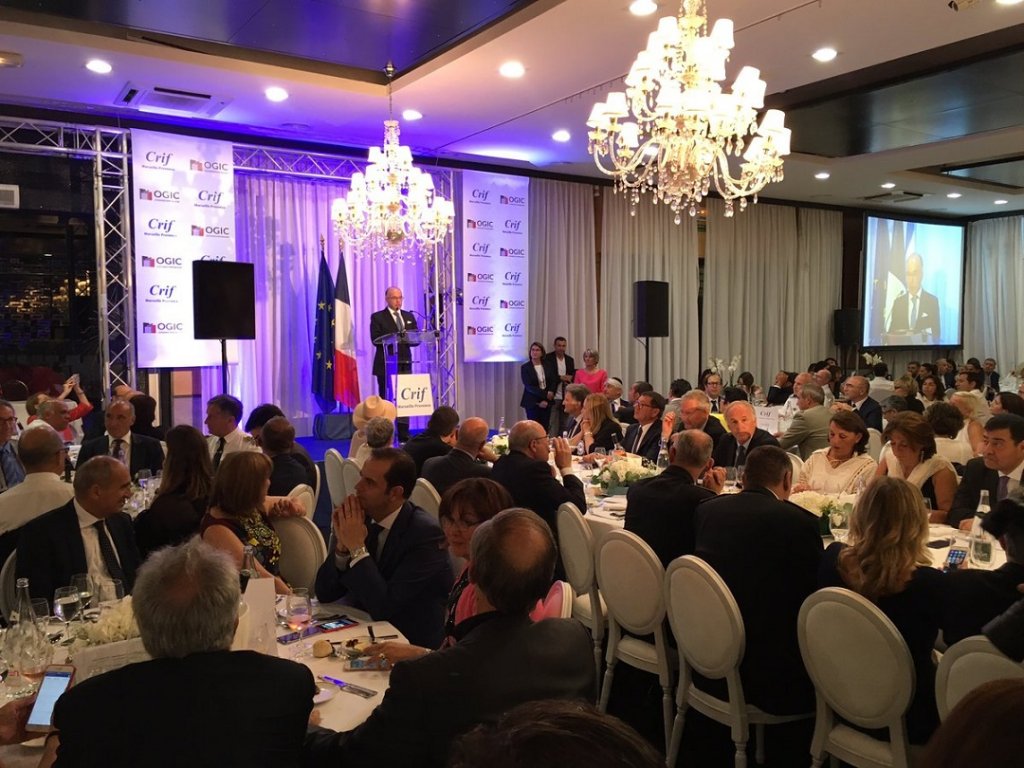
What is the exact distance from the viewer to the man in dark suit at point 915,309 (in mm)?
16531

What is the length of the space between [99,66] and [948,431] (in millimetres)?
7476

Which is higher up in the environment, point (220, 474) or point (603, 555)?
point (220, 474)

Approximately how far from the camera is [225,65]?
7.23 m

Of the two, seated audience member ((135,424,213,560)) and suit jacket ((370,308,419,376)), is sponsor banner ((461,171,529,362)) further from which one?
seated audience member ((135,424,213,560))

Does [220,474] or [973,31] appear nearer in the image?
[220,474]

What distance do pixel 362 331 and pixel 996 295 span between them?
45.7 ft

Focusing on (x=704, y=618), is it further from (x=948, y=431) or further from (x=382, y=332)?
(x=382, y=332)

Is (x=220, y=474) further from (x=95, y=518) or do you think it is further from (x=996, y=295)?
(x=996, y=295)

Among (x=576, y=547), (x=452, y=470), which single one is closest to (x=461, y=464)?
(x=452, y=470)

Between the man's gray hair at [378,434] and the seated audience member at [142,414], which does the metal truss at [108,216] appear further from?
the man's gray hair at [378,434]

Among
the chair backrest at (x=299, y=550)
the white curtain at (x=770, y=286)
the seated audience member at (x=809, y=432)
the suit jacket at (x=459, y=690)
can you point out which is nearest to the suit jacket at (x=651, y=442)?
the seated audience member at (x=809, y=432)

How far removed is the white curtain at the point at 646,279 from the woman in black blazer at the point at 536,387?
1.69 metres

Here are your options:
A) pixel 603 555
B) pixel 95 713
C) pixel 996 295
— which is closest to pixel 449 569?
pixel 603 555

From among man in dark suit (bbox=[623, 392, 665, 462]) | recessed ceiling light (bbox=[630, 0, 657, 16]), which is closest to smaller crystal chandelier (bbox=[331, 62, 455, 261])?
recessed ceiling light (bbox=[630, 0, 657, 16])
